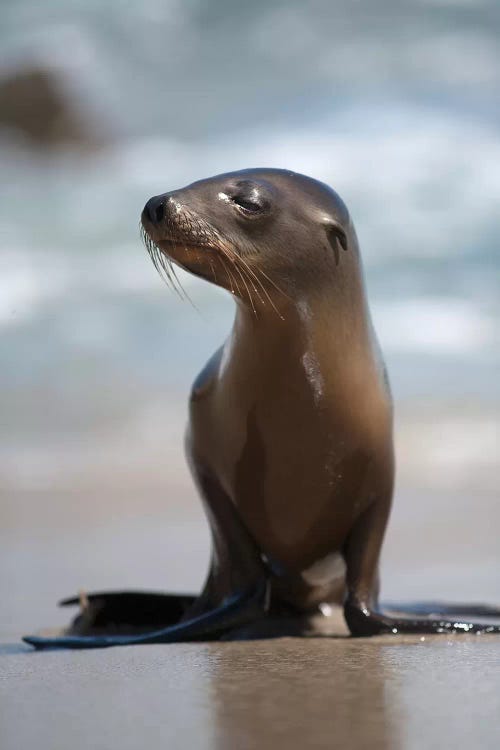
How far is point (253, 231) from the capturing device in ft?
12.0

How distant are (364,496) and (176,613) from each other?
3.77 feet

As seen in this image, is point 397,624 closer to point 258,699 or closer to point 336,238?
point 336,238

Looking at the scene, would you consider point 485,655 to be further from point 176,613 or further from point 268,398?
point 176,613

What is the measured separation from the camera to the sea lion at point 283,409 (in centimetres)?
363

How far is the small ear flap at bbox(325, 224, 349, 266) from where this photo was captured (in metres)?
3.83

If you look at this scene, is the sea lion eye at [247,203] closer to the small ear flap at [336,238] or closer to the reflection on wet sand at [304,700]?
the small ear flap at [336,238]

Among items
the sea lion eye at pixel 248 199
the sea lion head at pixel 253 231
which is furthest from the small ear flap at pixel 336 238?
the sea lion eye at pixel 248 199

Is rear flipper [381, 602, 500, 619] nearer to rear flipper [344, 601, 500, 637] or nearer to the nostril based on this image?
rear flipper [344, 601, 500, 637]

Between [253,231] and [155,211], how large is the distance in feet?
1.23

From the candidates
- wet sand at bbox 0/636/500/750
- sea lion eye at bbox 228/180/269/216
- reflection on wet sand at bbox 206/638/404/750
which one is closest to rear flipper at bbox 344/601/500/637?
wet sand at bbox 0/636/500/750

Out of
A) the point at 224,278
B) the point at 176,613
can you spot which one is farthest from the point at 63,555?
the point at 224,278

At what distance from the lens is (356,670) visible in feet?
7.86

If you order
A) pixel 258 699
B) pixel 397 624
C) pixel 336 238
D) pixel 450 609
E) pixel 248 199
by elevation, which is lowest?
pixel 450 609

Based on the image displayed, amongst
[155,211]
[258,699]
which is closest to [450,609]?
[155,211]
